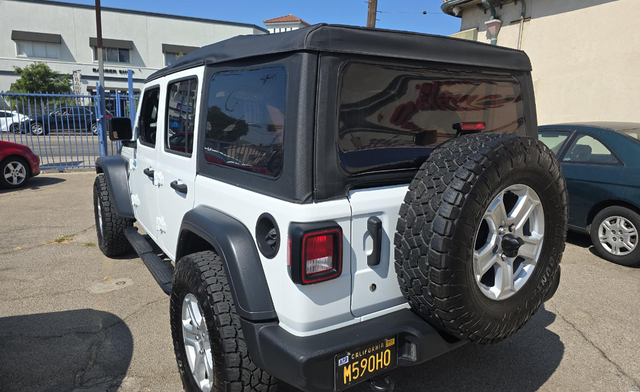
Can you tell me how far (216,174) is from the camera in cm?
259

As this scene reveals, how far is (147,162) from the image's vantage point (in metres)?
3.81

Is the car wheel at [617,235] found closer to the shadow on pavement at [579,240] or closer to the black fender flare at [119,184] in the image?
the shadow on pavement at [579,240]

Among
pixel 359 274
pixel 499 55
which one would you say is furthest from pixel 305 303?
pixel 499 55

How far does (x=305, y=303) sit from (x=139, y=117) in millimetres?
3055

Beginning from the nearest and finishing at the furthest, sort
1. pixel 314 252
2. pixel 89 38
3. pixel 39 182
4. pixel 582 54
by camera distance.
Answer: pixel 314 252, pixel 39 182, pixel 582 54, pixel 89 38

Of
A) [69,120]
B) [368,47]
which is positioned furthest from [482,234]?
[69,120]

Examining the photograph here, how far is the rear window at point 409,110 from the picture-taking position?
6.95ft

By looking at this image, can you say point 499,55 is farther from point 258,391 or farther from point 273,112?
point 258,391

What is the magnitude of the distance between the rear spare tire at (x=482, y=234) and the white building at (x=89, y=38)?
135 ft

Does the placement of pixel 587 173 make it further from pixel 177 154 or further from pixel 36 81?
pixel 36 81

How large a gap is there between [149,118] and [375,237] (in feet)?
9.20

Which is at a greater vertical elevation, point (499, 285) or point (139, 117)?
point (139, 117)

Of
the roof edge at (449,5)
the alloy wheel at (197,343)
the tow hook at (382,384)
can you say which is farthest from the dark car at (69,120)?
the tow hook at (382,384)

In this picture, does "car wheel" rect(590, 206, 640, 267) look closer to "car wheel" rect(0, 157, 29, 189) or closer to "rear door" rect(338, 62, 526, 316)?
→ "rear door" rect(338, 62, 526, 316)
